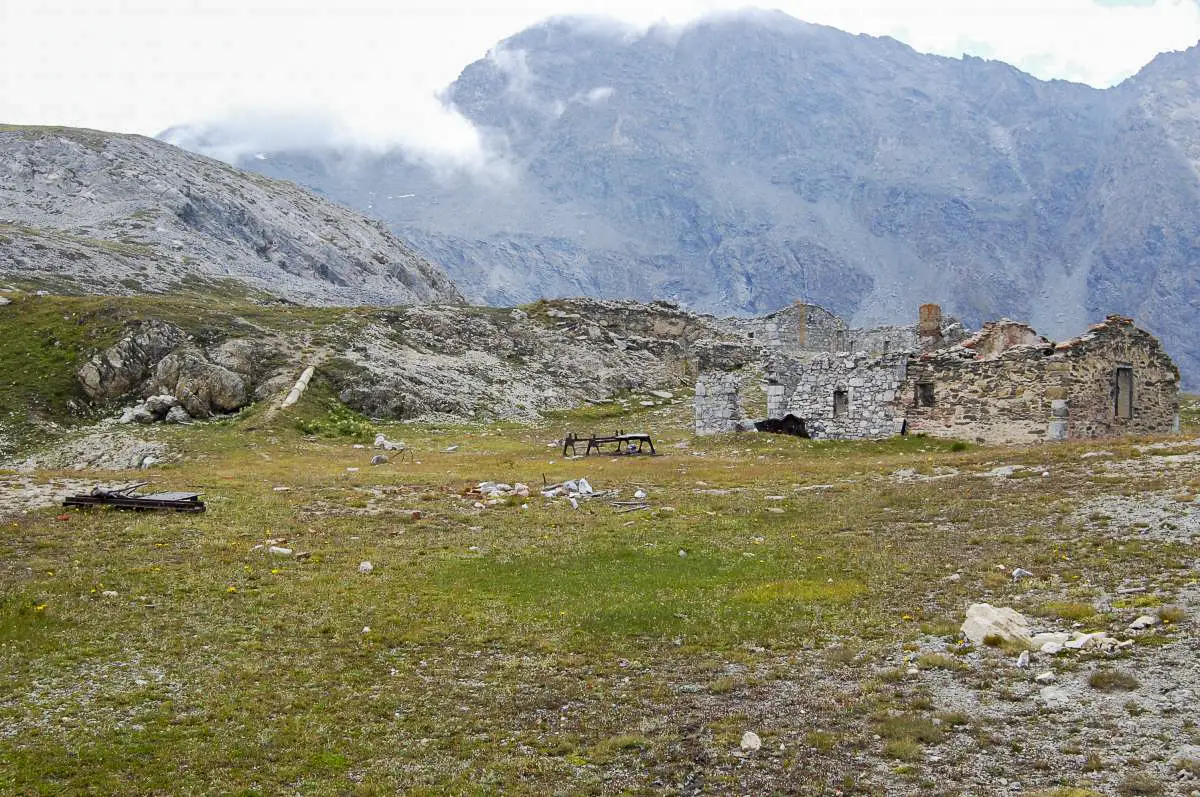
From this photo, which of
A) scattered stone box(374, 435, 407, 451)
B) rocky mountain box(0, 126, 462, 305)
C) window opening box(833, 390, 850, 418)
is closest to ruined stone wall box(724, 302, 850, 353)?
window opening box(833, 390, 850, 418)

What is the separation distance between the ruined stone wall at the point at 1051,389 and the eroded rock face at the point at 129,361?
4299cm

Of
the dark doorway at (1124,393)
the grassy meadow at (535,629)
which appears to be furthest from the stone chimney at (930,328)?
the grassy meadow at (535,629)

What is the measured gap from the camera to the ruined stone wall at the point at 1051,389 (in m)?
→ 35.1

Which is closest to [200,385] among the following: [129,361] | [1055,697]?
[129,361]

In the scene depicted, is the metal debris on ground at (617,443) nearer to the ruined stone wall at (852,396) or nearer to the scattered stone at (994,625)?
the ruined stone wall at (852,396)

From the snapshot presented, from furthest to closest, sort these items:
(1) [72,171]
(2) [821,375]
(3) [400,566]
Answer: (1) [72,171] → (2) [821,375] → (3) [400,566]

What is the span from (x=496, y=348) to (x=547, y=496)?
3987 centimetres

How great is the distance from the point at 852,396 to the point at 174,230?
92.7 metres

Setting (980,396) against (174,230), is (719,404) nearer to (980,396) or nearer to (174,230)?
(980,396)

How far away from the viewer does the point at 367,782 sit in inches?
383

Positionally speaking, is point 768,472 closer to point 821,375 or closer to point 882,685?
point 821,375

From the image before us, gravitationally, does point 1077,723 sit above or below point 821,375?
below

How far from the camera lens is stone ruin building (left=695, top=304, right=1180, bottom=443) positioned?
35.2 meters

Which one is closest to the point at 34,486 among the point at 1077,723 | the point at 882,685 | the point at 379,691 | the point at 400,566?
the point at 400,566
